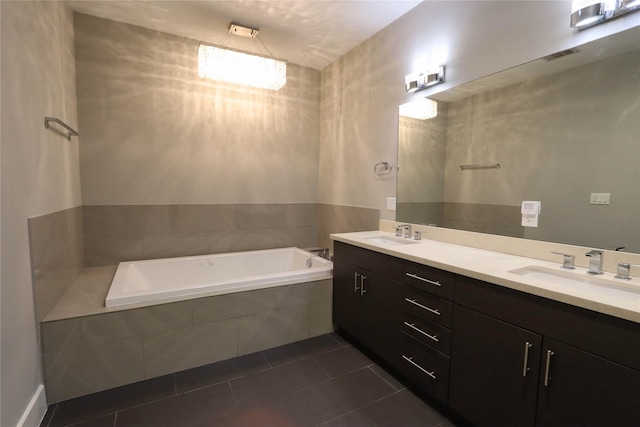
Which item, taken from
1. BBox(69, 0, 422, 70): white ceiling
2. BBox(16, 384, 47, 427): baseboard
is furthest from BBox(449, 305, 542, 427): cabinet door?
BBox(69, 0, 422, 70): white ceiling

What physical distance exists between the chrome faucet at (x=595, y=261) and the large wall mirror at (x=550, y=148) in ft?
0.29

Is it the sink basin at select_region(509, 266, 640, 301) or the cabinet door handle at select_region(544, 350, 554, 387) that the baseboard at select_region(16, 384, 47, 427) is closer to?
the cabinet door handle at select_region(544, 350, 554, 387)

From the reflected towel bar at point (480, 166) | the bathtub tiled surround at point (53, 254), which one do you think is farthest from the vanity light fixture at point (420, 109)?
the bathtub tiled surround at point (53, 254)

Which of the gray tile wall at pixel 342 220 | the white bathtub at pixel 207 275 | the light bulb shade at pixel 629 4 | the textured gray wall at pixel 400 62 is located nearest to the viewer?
the light bulb shade at pixel 629 4

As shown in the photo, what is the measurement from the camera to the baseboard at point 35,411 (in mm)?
1396

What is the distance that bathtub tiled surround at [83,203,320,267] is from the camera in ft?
8.88

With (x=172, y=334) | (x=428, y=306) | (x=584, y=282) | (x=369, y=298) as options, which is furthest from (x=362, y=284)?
(x=172, y=334)

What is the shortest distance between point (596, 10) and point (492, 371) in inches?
66.7

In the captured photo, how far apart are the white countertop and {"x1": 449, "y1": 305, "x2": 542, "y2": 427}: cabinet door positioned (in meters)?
0.19

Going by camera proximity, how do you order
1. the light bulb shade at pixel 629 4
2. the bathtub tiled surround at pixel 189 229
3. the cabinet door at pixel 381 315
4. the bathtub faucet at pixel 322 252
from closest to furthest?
the light bulb shade at pixel 629 4, the cabinet door at pixel 381 315, the bathtub tiled surround at pixel 189 229, the bathtub faucet at pixel 322 252

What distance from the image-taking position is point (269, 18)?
8.13 ft

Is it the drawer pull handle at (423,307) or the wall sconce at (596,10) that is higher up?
the wall sconce at (596,10)

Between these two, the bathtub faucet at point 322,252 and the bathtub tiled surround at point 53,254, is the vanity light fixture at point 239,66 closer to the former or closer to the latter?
the bathtub tiled surround at point 53,254

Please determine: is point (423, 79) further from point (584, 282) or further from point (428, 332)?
point (428, 332)
